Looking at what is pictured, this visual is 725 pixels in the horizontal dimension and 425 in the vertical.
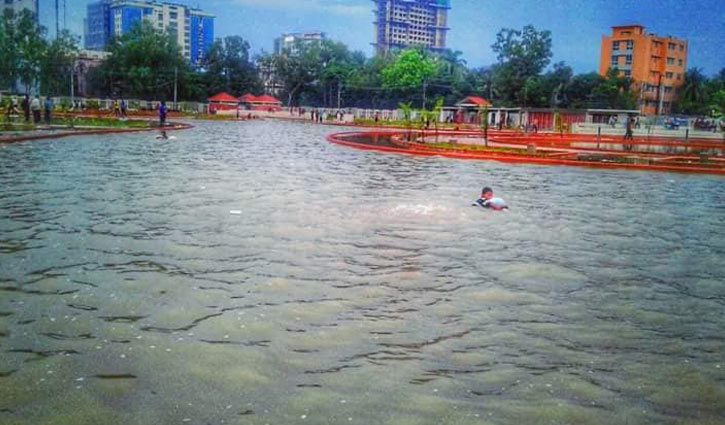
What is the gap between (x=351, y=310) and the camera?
6.22 meters

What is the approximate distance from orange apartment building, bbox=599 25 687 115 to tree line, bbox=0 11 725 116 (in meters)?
2.83

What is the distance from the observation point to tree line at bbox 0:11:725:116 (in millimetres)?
76500

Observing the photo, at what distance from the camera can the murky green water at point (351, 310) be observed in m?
4.32

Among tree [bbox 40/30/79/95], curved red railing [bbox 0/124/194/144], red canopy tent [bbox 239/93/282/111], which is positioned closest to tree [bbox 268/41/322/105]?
red canopy tent [bbox 239/93/282/111]

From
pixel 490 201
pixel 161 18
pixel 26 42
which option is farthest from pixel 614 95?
pixel 161 18

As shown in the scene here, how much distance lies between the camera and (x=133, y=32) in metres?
89.3

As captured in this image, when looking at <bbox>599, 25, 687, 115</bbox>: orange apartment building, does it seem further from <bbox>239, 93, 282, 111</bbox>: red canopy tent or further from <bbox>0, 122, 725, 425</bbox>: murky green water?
<bbox>0, 122, 725, 425</bbox>: murky green water

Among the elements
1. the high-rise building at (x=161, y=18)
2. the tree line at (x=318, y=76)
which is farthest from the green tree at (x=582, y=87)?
the high-rise building at (x=161, y=18)

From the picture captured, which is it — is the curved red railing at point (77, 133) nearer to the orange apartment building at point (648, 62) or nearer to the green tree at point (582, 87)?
the green tree at point (582, 87)

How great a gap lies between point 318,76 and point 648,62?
4818 cm

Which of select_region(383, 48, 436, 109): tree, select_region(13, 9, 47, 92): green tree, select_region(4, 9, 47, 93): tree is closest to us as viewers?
select_region(13, 9, 47, 92): green tree

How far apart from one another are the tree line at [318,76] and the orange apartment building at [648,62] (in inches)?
111

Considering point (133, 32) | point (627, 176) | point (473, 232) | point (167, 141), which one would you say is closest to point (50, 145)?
point (167, 141)

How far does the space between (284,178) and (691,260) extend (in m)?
9.89
